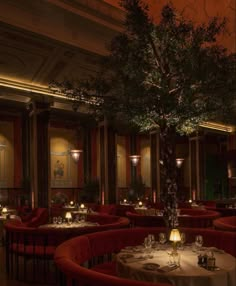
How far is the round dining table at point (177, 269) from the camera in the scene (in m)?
3.21

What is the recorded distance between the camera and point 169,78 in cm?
416

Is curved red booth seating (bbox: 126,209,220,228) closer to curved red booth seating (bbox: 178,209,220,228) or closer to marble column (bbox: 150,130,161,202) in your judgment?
curved red booth seating (bbox: 178,209,220,228)

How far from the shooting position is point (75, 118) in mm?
15211

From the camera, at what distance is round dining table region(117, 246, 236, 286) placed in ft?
10.5

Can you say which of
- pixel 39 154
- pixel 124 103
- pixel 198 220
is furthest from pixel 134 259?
pixel 39 154

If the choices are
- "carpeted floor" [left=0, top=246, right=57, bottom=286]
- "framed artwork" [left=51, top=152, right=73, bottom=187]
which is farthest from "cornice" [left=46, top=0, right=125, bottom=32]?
"framed artwork" [left=51, top=152, right=73, bottom=187]

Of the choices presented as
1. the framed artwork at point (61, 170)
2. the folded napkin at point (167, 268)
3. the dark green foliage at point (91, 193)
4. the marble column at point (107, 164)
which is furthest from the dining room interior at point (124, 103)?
the framed artwork at point (61, 170)

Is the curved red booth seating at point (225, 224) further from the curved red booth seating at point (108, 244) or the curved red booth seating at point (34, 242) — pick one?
the curved red booth seating at point (34, 242)

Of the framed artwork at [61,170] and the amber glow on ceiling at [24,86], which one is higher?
the amber glow on ceiling at [24,86]

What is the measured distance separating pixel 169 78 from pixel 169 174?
1.02m

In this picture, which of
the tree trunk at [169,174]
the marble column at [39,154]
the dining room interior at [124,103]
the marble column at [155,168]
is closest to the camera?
the dining room interior at [124,103]

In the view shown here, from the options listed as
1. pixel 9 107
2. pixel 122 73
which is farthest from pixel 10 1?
pixel 9 107

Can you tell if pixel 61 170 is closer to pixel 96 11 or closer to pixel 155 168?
pixel 155 168

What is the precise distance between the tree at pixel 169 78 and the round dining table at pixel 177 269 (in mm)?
545
